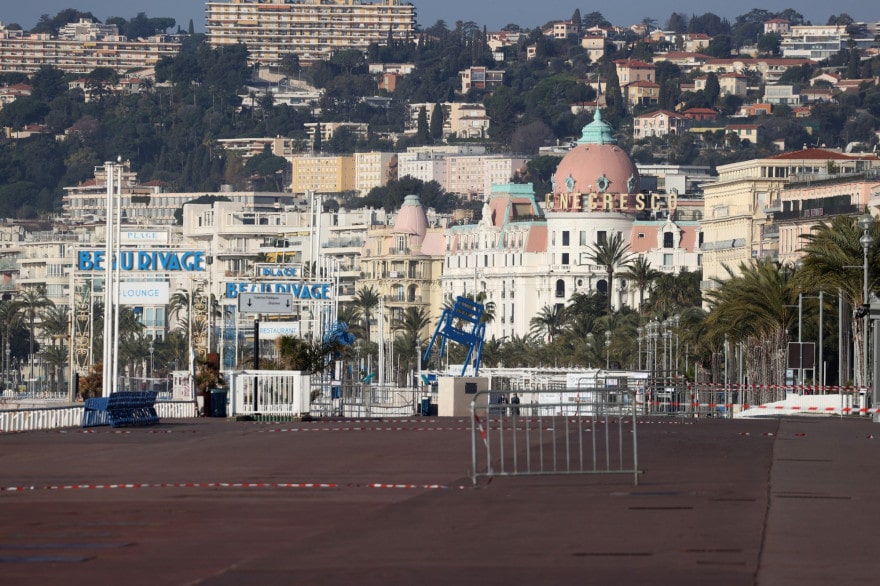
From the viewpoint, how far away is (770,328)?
82062 mm

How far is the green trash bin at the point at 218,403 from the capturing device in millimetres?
57062

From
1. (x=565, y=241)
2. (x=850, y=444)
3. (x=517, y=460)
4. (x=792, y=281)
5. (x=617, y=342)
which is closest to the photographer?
(x=517, y=460)

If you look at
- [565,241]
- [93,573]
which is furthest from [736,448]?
[565,241]

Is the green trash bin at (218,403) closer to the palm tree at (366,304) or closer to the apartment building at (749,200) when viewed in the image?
the apartment building at (749,200)

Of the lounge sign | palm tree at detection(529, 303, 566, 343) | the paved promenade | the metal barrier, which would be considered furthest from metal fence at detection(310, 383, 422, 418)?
palm tree at detection(529, 303, 566, 343)

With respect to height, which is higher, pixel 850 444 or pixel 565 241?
pixel 565 241

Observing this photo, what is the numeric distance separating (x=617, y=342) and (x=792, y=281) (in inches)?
2088

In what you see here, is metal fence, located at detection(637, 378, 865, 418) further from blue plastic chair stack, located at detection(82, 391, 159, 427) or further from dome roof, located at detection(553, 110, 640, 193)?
dome roof, located at detection(553, 110, 640, 193)

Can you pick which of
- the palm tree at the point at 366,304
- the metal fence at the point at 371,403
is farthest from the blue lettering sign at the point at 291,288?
the palm tree at the point at 366,304

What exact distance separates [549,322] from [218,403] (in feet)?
375

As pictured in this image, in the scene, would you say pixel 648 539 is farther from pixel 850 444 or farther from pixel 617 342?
pixel 617 342

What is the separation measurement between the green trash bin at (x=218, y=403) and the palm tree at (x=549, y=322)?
10667cm

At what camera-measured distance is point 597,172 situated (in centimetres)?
19388

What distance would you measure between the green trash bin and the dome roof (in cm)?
13691
